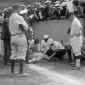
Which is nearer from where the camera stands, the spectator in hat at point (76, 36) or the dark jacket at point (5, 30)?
the spectator in hat at point (76, 36)

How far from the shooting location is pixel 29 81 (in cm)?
904

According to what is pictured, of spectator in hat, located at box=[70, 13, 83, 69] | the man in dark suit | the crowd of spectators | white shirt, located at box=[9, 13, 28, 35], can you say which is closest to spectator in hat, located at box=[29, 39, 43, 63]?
the man in dark suit

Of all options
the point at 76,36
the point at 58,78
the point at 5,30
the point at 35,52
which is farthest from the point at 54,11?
the point at 58,78

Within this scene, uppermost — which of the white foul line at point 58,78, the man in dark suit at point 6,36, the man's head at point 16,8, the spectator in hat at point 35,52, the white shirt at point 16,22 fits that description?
the man's head at point 16,8

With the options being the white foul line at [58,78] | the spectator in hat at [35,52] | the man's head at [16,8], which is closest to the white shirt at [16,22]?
the man's head at [16,8]

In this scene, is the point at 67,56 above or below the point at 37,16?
below

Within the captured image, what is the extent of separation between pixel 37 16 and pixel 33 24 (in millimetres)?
511

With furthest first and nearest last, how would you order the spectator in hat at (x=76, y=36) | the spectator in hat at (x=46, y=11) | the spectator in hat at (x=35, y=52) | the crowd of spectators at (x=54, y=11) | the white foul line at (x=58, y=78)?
the spectator in hat at (x=46, y=11) < the crowd of spectators at (x=54, y=11) < the spectator in hat at (x=35, y=52) < the spectator in hat at (x=76, y=36) < the white foul line at (x=58, y=78)

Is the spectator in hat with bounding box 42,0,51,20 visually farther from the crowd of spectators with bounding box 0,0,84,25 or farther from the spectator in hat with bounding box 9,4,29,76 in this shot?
the spectator in hat with bounding box 9,4,29,76

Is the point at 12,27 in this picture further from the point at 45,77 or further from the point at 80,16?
the point at 80,16

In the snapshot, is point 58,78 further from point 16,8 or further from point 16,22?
point 16,8

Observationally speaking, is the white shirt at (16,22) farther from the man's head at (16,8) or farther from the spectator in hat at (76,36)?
the spectator in hat at (76,36)

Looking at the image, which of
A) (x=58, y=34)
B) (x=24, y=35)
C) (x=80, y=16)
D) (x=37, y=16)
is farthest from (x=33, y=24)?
(x=24, y=35)

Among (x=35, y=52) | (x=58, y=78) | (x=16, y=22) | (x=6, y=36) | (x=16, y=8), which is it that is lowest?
(x=58, y=78)
